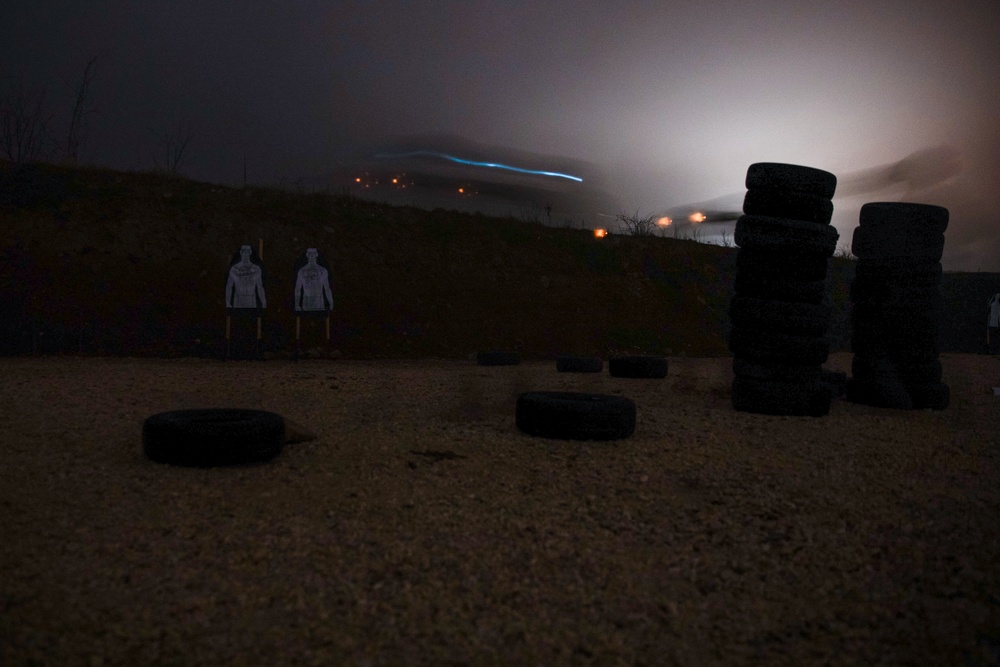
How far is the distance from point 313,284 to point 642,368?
808 centimetres

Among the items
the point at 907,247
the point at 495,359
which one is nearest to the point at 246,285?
the point at 495,359

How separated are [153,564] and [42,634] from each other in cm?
62

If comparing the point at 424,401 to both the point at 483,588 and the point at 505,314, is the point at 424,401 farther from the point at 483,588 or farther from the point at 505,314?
the point at 505,314

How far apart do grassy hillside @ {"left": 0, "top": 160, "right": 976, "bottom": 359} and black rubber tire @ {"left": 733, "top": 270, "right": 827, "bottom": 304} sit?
9502mm

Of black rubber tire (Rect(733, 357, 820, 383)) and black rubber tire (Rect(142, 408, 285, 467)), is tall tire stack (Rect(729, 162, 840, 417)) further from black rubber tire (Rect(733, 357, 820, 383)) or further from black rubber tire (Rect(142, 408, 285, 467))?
black rubber tire (Rect(142, 408, 285, 467))

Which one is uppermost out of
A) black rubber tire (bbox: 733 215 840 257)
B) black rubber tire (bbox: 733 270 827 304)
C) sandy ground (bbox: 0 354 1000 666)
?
black rubber tire (bbox: 733 215 840 257)

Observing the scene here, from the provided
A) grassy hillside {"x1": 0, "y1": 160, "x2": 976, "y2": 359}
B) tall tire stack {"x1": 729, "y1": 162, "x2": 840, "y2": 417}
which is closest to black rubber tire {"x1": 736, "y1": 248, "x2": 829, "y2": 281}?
tall tire stack {"x1": 729, "y1": 162, "x2": 840, "y2": 417}

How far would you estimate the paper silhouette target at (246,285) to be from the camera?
46.6 feet

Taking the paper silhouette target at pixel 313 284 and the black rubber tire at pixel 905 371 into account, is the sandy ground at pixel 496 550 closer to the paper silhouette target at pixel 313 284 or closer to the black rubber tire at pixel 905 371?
Result: the black rubber tire at pixel 905 371

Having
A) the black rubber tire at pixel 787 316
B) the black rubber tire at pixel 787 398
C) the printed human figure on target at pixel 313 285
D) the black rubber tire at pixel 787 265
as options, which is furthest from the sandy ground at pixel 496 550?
the printed human figure on target at pixel 313 285

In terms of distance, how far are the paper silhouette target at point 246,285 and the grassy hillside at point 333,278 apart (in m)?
1.15

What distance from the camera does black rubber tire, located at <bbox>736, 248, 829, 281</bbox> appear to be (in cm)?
727

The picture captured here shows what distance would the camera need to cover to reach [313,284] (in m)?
14.9

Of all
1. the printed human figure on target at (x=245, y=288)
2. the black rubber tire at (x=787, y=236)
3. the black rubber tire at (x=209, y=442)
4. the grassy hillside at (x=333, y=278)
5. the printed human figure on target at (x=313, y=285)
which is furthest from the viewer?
the printed human figure on target at (x=313, y=285)
